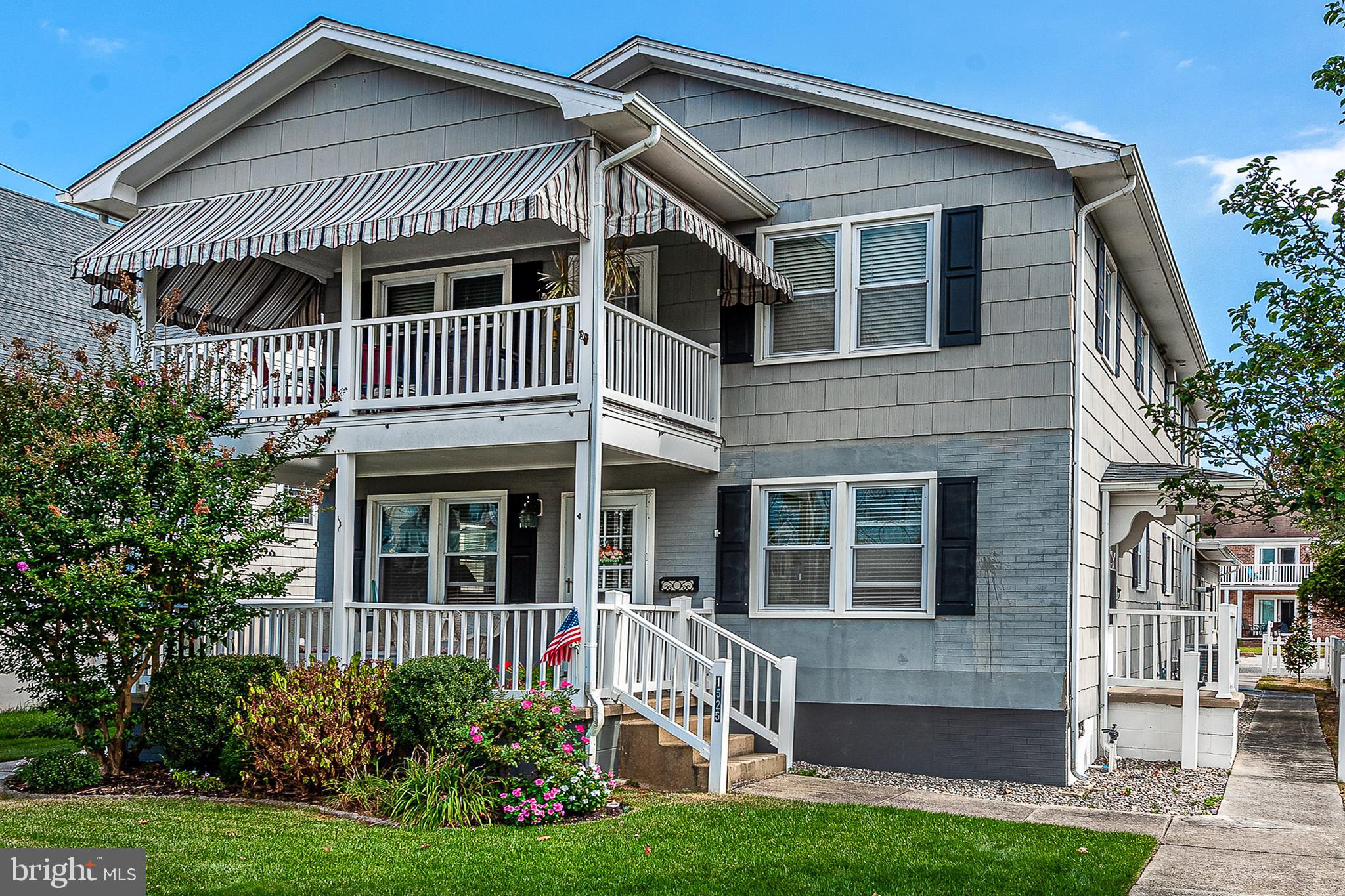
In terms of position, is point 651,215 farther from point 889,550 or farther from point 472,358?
point 889,550

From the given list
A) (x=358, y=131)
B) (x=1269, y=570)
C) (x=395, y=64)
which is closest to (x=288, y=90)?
(x=358, y=131)

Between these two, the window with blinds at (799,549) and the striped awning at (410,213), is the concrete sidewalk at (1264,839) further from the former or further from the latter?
the striped awning at (410,213)

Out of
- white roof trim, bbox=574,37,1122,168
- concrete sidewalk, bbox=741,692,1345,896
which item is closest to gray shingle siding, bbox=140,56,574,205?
white roof trim, bbox=574,37,1122,168

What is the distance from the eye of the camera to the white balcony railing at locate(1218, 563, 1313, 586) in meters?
50.1

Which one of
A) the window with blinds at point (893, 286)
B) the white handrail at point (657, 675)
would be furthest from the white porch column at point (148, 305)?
the window with blinds at point (893, 286)

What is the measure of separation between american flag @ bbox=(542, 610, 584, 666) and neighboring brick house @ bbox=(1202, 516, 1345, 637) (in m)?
46.0

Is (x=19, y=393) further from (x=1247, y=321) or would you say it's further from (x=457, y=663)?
(x=1247, y=321)

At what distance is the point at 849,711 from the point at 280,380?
6.80 metres

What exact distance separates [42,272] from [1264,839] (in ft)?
65.7

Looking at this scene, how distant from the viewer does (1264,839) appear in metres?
9.64

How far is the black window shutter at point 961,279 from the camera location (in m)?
12.6

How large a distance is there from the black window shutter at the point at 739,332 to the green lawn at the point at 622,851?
17.0 ft

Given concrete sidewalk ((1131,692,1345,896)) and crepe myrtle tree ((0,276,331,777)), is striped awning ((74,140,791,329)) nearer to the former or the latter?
crepe myrtle tree ((0,276,331,777))

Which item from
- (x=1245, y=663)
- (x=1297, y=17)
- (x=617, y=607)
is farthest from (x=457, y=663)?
(x=1245, y=663)
